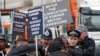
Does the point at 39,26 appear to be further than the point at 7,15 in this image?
No

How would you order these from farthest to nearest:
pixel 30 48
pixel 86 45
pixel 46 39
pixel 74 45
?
pixel 46 39, pixel 30 48, pixel 86 45, pixel 74 45

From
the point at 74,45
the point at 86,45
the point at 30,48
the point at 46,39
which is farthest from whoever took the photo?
the point at 46,39

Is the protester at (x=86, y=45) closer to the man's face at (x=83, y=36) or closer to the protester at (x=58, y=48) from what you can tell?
the man's face at (x=83, y=36)

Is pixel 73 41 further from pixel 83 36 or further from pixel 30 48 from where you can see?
pixel 30 48

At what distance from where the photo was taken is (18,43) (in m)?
9.46

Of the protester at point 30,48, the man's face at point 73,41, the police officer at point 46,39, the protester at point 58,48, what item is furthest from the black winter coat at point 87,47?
the police officer at point 46,39

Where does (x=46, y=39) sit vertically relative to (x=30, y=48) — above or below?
above

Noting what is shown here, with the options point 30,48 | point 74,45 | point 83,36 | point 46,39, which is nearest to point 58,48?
point 74,45

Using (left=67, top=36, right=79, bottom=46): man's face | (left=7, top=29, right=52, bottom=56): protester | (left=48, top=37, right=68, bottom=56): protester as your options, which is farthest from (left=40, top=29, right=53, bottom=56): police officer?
(left=67, top=36, right=79, bottom=46): man's face

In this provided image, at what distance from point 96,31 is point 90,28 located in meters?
0.31

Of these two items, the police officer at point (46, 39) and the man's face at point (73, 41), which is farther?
the police officer at point (46, 39)

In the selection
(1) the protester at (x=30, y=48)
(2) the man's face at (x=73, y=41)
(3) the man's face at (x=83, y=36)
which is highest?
(3) the man's face at (x=83, y=36)

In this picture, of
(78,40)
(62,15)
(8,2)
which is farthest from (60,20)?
(8,2)

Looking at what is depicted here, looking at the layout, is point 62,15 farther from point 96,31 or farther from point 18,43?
point 96,31
